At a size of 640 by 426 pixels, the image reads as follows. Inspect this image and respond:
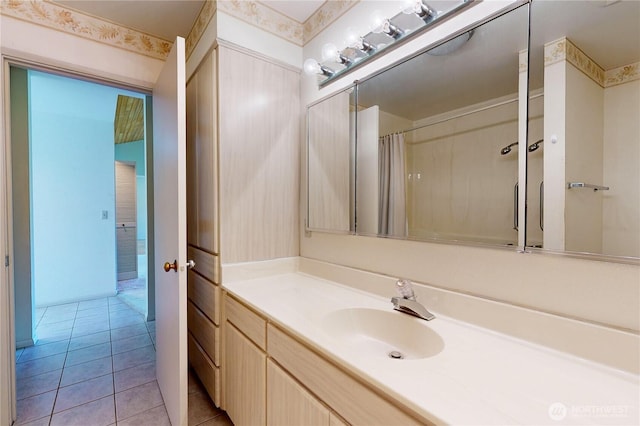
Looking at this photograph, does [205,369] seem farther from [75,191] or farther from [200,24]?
[75,191]

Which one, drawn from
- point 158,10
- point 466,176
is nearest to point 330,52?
point 466,176

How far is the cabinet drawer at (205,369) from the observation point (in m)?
1.54

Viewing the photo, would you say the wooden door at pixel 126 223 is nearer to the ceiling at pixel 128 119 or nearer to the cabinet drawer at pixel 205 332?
the ceiling at pixel 128 119

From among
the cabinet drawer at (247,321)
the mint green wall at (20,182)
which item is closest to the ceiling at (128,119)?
the mint green wall at (20,182)

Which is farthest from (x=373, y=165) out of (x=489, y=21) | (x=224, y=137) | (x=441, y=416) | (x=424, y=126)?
(x=441, y=416)

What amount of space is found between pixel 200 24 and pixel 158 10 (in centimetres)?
25

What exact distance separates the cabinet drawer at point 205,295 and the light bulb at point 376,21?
1.51 m

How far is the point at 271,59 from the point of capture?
1668 mm

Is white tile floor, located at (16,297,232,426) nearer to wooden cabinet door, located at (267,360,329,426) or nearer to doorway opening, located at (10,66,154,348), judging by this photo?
doorway opening, located at (10,66,154,348)

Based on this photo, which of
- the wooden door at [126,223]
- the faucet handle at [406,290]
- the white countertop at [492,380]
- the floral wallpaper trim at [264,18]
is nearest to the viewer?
the white countertop at [492,380]

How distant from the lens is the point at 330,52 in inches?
59.6

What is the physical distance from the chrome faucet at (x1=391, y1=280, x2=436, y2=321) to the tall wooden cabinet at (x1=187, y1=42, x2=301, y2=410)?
0.78m

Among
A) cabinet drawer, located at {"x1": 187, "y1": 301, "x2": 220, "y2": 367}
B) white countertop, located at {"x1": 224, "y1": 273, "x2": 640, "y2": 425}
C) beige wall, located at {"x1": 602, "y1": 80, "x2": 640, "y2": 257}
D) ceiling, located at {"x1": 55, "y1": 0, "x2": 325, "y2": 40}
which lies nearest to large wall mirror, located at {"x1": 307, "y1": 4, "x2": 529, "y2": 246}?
beige wall, located at {"x1": 602, "y1": 80, "x2": 640, "y2": 257}

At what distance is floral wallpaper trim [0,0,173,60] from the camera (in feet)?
5.02
